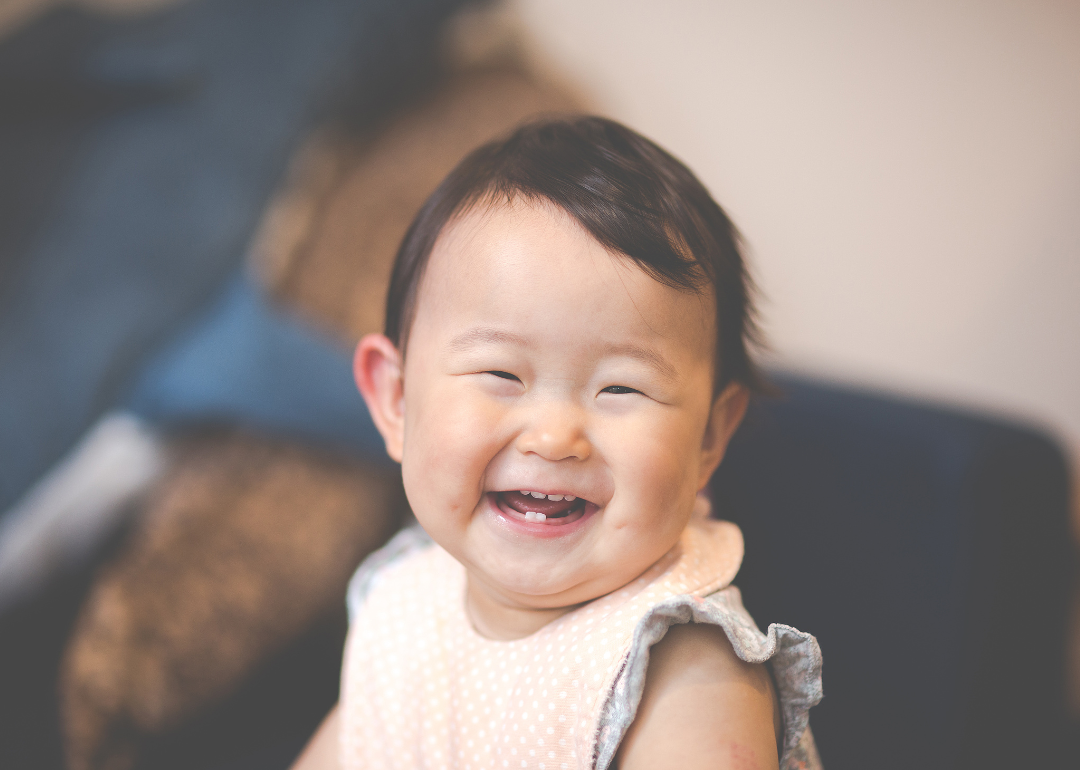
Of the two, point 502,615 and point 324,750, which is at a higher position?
point 502,615

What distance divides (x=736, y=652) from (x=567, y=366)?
183 mm

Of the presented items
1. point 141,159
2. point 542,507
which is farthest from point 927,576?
point 141,159

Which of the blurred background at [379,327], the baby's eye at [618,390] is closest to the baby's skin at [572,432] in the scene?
the baby's eye at [618,390]

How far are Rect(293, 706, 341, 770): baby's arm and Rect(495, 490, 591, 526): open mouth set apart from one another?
0.88 ft

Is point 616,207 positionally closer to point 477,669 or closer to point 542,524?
point 542,524

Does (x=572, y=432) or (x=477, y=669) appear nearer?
(x=572, y=432)

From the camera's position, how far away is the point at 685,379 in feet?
1.59

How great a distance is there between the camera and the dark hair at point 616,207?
1.57ft

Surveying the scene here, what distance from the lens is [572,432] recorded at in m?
0.46

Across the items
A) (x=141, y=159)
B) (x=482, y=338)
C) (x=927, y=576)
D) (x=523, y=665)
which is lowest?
(x=927, y=576)

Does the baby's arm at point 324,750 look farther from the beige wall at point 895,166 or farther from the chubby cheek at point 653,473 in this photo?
the beige wall at point 895,166

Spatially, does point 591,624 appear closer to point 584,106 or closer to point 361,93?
point 584,106

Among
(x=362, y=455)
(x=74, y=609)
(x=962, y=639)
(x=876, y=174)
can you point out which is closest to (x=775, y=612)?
(x=962, y=639)

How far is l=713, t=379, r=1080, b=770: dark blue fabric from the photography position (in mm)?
789
